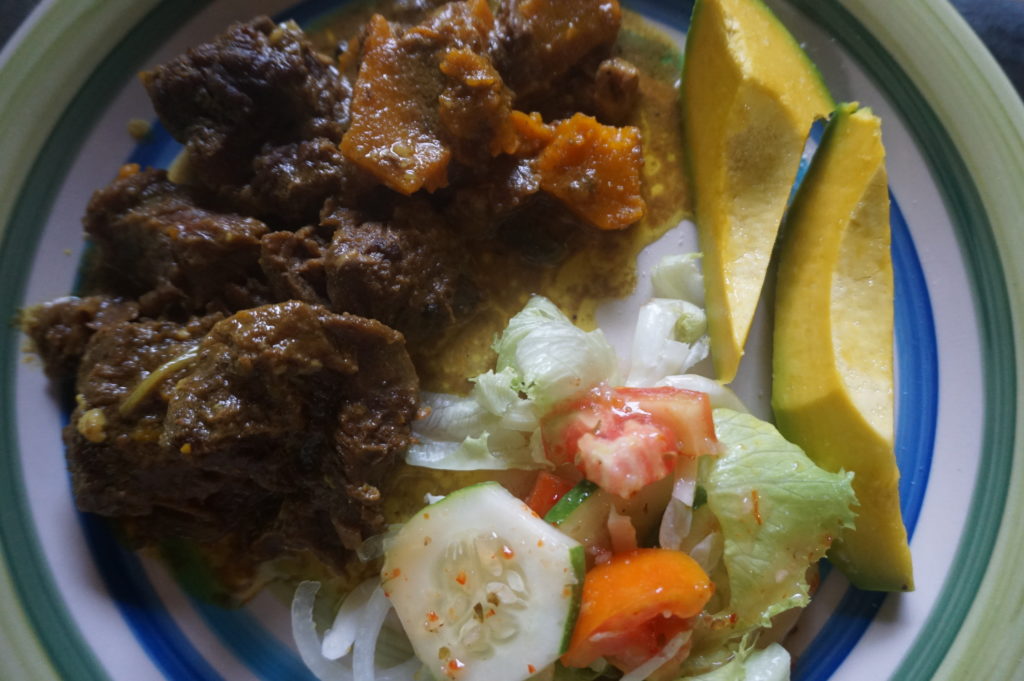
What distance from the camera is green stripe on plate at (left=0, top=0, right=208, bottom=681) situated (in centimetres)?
291

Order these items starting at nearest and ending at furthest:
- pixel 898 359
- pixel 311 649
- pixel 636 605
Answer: pixel 636 605
pixel 311 649
pixel 898 359

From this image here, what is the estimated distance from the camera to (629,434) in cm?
263

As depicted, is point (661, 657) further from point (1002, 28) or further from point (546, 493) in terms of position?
point (1002, 28)

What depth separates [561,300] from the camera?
331cm

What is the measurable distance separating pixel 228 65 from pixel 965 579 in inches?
145

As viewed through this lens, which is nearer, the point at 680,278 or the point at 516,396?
the point at 516,396

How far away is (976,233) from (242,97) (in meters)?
3.21

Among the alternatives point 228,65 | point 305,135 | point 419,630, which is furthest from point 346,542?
point 228,65

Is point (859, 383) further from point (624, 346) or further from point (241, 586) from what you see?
point (241, 586)

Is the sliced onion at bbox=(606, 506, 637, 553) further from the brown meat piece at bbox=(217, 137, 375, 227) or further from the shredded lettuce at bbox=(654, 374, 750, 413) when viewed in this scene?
the brown meat piece at bbox=(217, 137, 375, 227)

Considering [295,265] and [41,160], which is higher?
[41,160]

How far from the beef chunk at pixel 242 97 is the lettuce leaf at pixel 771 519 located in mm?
2154

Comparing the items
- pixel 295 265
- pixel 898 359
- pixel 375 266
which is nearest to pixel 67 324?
pixel 295 265

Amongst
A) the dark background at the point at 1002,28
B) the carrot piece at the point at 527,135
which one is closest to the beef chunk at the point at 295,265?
the carrot piece at the point at 527,135
